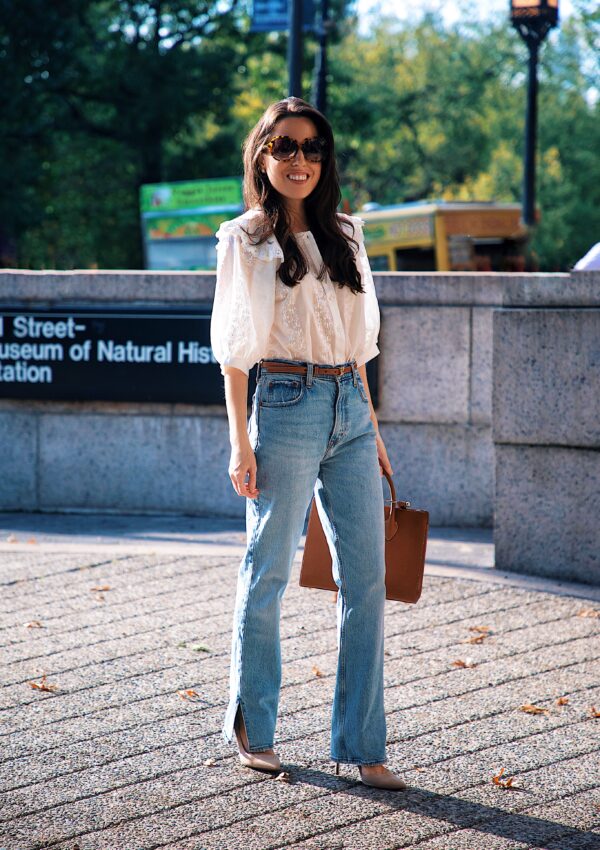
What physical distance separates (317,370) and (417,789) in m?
1.18

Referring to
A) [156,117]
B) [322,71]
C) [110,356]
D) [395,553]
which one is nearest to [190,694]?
[395,553]

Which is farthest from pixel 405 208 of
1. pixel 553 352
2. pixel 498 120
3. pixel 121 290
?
pixel 498 120

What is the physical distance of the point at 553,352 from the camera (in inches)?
233

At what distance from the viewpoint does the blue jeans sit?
3.43m

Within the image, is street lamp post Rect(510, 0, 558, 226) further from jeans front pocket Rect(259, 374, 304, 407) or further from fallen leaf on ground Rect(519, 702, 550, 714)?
jeans front pocket Rect(259, 374, 304, 407)

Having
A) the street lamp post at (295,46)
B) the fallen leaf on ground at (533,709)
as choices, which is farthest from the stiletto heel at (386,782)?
the street lamp post at (295,46)

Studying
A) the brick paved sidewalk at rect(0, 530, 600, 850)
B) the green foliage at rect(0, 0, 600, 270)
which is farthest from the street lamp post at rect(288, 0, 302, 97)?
the green foliage at rect(0, 0, 600, 270)

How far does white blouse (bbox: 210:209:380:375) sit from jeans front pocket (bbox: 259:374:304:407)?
6 centimetres

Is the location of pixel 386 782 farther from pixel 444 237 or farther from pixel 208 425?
pixel 444 237

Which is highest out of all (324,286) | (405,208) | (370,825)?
(405,208)

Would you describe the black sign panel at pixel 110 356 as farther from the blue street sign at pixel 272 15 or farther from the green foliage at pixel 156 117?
the green foliage at pixel 156 117

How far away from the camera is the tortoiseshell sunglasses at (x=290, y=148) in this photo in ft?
11.3

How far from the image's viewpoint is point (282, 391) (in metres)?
3.42

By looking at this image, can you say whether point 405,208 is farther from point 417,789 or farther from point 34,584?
point 417,789
